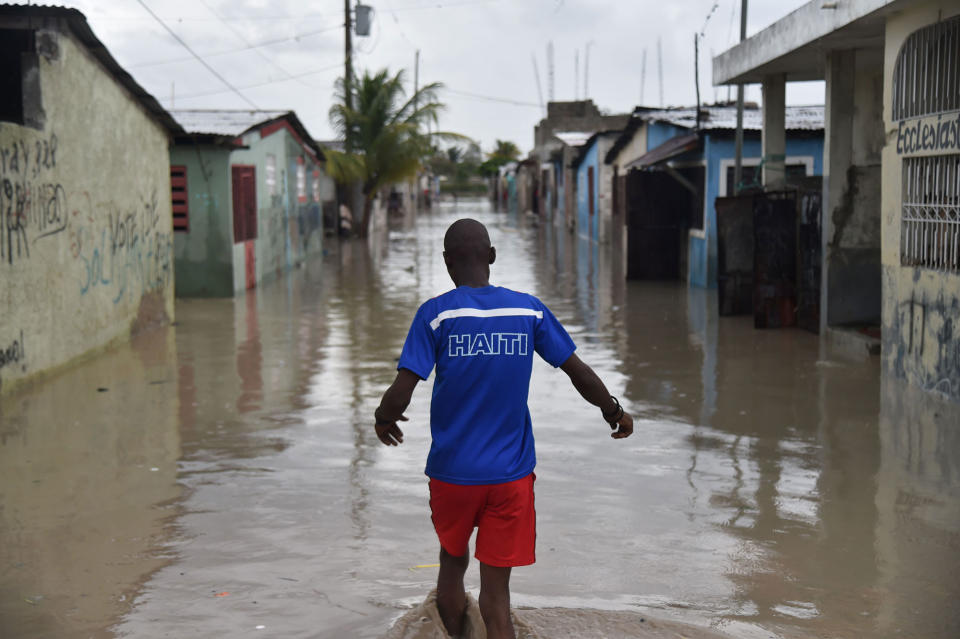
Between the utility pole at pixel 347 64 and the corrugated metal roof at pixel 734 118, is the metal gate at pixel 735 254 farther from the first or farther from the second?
the utility pole at pixel 347 64

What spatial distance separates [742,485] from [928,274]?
11.7 ft

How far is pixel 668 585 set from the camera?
452 cm

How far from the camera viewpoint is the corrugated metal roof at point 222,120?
16.7 metres

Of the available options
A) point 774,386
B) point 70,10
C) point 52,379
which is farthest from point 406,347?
point 70,10

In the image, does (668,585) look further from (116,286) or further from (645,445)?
(116,286)

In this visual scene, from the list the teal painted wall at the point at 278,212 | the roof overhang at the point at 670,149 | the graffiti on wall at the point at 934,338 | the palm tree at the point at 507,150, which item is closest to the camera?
the graffiti on wall at the point at 934,338

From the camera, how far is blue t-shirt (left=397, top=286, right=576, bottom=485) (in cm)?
345

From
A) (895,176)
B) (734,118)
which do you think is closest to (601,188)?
(734,118)

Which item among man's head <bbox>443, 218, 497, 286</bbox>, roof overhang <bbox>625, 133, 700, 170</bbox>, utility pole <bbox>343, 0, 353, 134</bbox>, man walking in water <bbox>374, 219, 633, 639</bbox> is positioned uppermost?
utility pole <bbox>343, 0, 353, 134</bbox>

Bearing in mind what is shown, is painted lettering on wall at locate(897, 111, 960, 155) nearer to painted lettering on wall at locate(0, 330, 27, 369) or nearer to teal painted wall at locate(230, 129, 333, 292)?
painted lettering on wall at locate(0, 330, 27, 369)

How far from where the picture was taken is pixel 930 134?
852 centimetres

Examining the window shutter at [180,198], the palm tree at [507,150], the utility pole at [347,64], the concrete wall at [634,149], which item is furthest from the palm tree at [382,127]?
the palm tree at [507,150]

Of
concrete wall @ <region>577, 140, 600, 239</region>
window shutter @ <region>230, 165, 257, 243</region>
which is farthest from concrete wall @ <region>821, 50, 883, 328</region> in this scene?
concrete wall @ <region>577, 140, 600, 239</region>

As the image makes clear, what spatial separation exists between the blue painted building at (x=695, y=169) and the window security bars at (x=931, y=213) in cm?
517
